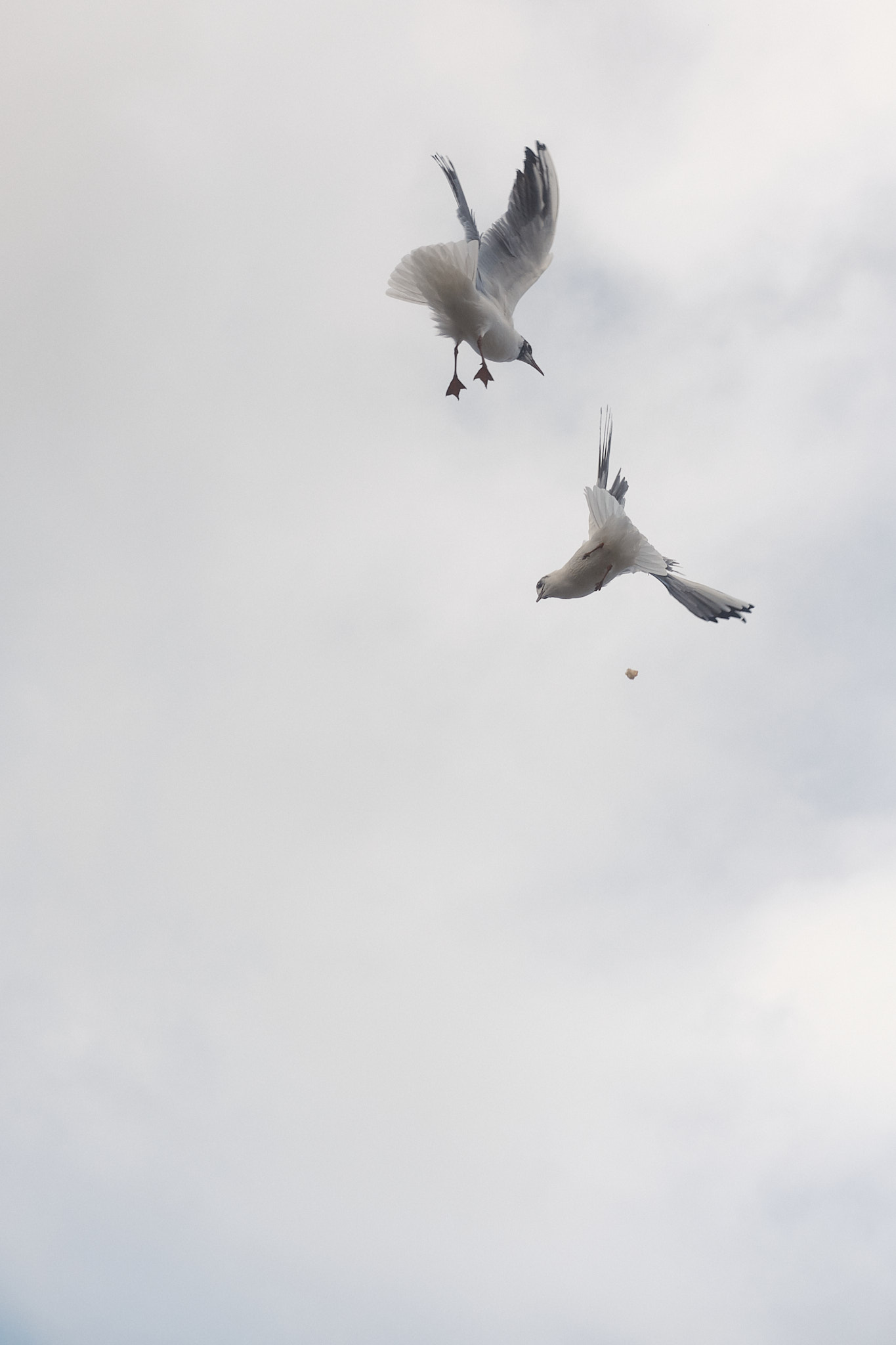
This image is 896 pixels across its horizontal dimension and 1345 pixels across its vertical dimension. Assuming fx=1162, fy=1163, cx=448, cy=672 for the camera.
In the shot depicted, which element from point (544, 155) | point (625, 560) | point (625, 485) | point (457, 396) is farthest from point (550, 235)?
point (625, 560)

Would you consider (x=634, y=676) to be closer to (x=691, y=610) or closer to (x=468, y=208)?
(x=691, y=610)

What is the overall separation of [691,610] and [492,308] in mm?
3861

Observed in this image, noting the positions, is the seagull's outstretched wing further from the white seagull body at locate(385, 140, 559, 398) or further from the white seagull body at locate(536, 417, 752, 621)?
the white seagull body at locate(536, 417, 752, 621)

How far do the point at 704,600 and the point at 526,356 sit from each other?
14.5 ft

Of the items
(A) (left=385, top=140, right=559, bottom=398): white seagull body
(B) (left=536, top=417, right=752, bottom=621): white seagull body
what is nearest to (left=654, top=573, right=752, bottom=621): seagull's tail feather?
(B) (left=536, top=417, right=752, bottom=621): white seagull body

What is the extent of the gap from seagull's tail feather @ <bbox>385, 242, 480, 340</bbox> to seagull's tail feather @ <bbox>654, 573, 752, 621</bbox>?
353cm

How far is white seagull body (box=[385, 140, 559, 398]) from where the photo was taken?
11.8 m

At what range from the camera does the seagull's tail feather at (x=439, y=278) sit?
11.6 metres

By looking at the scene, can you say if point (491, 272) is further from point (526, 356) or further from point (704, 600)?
point (704, 600)

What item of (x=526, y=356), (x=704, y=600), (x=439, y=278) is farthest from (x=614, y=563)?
(x=526, y=356)

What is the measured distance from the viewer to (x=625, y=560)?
10.9 m

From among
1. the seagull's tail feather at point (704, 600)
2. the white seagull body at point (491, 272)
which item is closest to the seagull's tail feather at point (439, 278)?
the white seagull body at point (491, 272)

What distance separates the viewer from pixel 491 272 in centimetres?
1284

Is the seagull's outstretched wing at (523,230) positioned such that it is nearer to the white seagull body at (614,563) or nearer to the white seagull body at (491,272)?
the white seagull body at (491,272)
